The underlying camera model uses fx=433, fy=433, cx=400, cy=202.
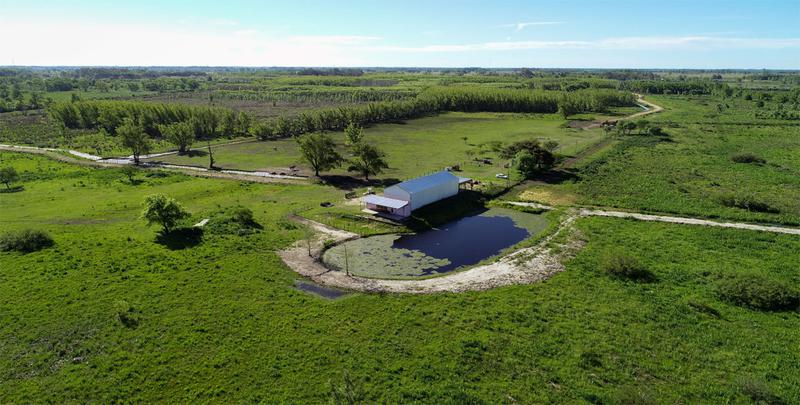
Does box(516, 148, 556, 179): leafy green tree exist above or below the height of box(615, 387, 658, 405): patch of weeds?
Result: above

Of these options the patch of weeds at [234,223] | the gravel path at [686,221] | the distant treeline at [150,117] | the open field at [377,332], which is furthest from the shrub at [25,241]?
the distant treeline at [150,117]

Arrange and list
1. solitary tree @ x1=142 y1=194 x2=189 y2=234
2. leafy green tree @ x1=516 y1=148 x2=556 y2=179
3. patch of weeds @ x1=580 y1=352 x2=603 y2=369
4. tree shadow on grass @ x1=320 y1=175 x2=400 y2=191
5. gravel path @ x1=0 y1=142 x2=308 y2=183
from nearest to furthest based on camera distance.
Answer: patch of weeds @ x1=580 y1=352 x2=603 y2=369 → solitary tree @ x1=142 y1=194 x2=189 y2=234 → tree shadow on grass @ x1=320 y1=175 x2=400 y2=191 → leafy green tree @ x1=516 y1=148 x2=556 y2=179 → gravel path @ x1=0 y1=142 x2=308 y2=183

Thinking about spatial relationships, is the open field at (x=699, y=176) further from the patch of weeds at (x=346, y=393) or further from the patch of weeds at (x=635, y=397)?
the patch of weeds at (x=346, y=393)

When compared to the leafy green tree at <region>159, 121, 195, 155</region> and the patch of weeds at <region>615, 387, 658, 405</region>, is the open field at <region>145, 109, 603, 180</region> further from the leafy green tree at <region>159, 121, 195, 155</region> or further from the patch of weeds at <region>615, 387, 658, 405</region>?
the patch of weeds at <region>615, 387, 658, 405</region>

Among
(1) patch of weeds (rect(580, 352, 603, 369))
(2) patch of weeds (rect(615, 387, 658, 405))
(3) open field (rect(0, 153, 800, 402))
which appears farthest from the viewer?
(1) patch of weeds (rect(580, 352, 603, 369))

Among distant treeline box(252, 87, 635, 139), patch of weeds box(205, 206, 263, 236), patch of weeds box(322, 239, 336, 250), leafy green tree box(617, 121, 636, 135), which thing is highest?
distant treeline box(252, 87, 635, 139)

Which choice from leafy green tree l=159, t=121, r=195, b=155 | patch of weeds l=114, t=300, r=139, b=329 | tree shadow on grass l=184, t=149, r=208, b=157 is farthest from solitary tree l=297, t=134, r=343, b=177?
patch of weeds l=114, t=300, r=139, b=329

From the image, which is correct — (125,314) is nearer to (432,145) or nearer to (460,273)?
(460,273)
